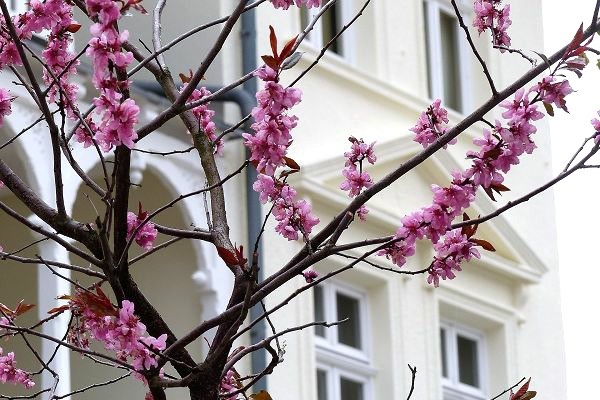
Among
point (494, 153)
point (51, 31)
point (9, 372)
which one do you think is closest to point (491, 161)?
point (494, 153)

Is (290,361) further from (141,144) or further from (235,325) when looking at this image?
(235,325)

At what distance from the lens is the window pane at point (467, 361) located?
623 inches

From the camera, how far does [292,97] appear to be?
5133mm

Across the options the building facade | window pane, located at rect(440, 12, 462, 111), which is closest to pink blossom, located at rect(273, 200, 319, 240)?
the building facade

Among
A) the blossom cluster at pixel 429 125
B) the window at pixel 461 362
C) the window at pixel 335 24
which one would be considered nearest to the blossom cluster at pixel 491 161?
the blossom cluster at pixel 429 125

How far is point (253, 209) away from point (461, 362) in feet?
11.8

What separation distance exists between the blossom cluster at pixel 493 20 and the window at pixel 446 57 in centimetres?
1001

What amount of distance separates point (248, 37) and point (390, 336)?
104 inches

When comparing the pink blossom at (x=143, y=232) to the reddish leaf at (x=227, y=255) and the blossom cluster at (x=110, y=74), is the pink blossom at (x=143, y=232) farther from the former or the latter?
the blossom cluster at (x=110, y=74)

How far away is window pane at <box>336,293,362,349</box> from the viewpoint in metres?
14.3

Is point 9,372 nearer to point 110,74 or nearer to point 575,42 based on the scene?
point 110,74

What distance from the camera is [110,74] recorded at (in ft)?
16.3

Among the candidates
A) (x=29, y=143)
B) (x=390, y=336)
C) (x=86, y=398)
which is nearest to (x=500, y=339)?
(x=390, y=336)

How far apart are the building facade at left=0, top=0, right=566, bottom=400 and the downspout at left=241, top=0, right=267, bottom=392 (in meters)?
0.06
